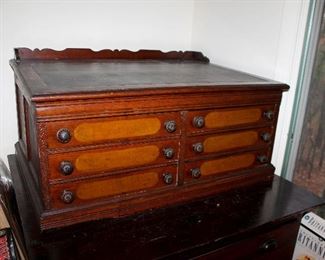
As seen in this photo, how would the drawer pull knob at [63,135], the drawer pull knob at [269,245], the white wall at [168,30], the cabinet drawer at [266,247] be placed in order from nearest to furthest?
the drawer pull knob at [63,135], the cabinet drawer at [266,247], the drawer pull knob at [269,245], the white wall at [168,30]

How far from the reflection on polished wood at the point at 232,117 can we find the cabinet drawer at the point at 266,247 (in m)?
0.40

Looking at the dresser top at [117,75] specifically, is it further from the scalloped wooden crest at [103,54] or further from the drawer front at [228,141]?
the drawer front at [228,141]

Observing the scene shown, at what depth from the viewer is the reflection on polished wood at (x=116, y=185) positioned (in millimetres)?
970

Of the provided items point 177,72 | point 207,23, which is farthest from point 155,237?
point 207,23

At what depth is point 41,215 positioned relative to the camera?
3.03ft

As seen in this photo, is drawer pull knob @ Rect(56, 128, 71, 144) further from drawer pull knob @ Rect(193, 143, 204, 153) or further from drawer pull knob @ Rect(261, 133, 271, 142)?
drawer pull knob @ Rect(261, 133, 271, 142)

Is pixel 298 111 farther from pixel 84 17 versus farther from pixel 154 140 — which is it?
pixel 84 17

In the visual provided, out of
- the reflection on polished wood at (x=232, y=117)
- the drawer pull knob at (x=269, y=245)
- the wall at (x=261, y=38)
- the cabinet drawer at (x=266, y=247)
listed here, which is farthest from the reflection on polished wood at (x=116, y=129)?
the wall at (x=261, y=38)

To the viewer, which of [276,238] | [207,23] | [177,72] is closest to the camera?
[276,238]

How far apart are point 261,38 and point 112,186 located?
36.8 inches

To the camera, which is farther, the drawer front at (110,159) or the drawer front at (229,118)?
the drawer front at (229,118)

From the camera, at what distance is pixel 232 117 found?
3.81ft

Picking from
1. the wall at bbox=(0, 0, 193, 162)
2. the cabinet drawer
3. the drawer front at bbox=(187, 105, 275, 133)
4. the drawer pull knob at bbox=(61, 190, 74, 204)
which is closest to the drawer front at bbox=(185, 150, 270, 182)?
the drawer front at bbox=(187, 105, 275, 133)

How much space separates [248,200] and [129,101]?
607 mm
